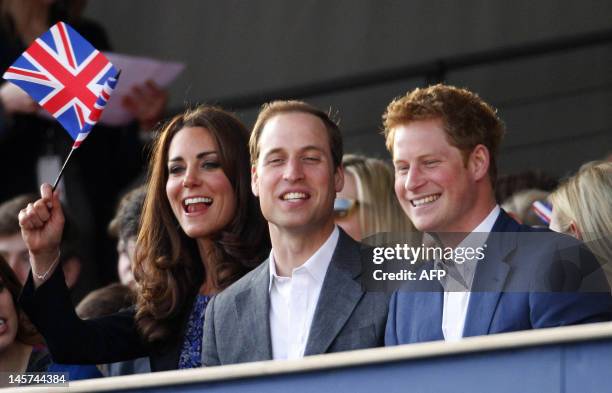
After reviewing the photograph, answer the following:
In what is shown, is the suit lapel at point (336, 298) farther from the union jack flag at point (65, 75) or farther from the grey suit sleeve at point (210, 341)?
the union jack flag at point (65, 75)

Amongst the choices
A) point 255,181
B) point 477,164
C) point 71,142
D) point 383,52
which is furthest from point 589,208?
point 383,52

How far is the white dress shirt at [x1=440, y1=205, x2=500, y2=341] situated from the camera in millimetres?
3393

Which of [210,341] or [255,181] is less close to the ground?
[255,181]

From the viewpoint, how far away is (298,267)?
3.70m

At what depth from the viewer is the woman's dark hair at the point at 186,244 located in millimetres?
4051

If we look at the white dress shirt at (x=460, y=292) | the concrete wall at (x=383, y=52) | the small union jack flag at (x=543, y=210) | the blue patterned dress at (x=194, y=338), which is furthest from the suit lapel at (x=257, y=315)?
the concrete wall at (x=383, y=52)

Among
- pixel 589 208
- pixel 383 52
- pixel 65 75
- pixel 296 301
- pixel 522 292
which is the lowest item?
pixel 522 292

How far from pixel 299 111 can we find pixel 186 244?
1.97 ft

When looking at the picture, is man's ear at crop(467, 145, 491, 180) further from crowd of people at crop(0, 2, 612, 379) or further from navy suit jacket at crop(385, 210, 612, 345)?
navy suit jacket at crop(385, 210, 612, 345)

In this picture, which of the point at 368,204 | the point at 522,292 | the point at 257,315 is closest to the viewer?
the point at 522,292

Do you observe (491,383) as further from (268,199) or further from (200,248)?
(200,248)

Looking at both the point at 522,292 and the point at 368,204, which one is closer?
the point at 522,292

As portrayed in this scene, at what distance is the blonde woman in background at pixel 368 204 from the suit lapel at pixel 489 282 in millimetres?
968

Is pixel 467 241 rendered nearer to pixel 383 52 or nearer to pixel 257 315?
pixel 257 315
